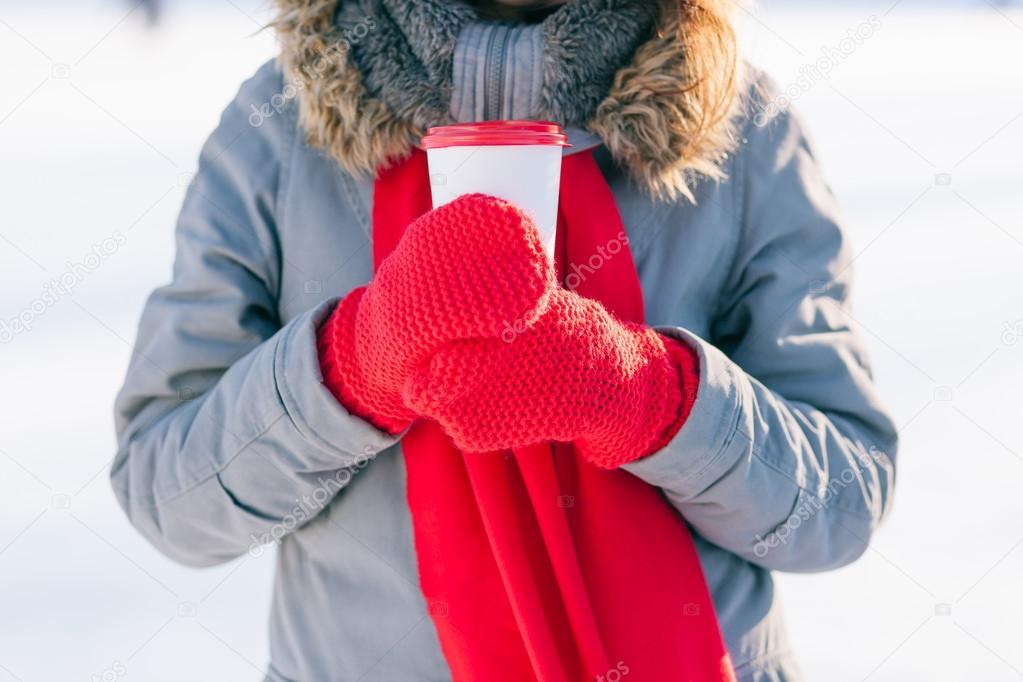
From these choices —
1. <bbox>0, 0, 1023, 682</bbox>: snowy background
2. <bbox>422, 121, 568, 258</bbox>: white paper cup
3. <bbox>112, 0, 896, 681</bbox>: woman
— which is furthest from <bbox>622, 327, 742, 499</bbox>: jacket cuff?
<bbox>0, 0, 1023, 682</bbox>: snowy background

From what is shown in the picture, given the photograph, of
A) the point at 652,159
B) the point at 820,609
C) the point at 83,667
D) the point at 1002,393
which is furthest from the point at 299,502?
the point at 1002,393

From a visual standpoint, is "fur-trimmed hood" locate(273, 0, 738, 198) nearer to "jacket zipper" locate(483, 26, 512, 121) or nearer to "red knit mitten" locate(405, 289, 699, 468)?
"jacket zipper" locate(483, 26, 512, 121)

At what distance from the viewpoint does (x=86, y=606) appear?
191cm

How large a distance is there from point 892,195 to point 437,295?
2622 mm

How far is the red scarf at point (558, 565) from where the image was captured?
0.86 metres

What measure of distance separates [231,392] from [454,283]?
298 mm

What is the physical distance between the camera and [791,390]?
0.98 m

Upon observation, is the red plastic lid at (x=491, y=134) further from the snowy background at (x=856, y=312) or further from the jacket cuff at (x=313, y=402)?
the snowy background at (x=856, y=312)

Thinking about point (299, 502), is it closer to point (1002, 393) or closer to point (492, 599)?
point (492, 599)

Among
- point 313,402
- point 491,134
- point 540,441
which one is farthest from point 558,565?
point 491,134

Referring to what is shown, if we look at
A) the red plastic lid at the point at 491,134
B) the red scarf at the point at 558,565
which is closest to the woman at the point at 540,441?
the red scarf at the point at 558,565

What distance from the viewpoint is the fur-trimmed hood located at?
0.92 m

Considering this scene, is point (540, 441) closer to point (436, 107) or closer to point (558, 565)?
point (558, 565)

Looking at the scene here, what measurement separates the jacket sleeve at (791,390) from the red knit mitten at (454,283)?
229 millimetres
